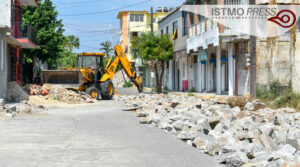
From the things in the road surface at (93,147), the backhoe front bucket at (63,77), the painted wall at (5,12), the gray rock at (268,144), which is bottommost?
the road surface at (93,147)

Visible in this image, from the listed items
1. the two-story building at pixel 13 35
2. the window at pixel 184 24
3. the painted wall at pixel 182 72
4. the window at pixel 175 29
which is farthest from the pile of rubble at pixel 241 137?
the window at pixel 175 29

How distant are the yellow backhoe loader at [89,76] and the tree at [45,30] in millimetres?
14515

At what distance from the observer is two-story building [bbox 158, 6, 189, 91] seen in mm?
35719

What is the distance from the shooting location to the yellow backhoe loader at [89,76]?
968 inches

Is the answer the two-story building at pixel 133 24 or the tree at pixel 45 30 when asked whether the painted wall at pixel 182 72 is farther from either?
the two-story building at pixel 133 24

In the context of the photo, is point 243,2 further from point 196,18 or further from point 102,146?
point 102,146

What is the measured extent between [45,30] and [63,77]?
17.4 meters

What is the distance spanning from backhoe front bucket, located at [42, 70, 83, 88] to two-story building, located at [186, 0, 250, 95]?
29.1ft

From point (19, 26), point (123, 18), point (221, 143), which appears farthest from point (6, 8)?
point (123, 18)

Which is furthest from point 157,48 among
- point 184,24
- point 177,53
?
point 184,24

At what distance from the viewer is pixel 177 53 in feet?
123

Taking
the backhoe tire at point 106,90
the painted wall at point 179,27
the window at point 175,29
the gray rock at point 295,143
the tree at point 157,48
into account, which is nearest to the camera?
the gray rock at point 295,143

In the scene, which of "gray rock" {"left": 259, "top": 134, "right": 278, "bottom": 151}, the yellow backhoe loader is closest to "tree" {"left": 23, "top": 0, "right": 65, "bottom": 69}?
the yellow backhoe loader

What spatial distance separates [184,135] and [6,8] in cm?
1951
